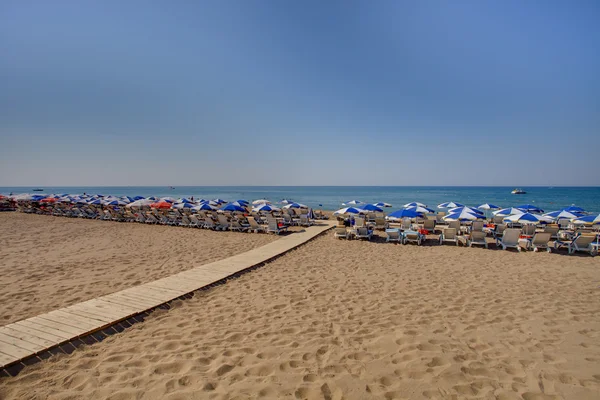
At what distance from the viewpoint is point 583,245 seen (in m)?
10.6

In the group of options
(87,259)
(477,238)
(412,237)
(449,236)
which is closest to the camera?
(87,259)

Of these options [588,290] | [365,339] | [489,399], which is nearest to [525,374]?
[489,399]

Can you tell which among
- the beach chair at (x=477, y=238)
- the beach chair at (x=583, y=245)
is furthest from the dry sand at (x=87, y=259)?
the beach chair at (x=583, y=245)

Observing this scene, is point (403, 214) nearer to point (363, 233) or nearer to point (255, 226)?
point (363, 233)

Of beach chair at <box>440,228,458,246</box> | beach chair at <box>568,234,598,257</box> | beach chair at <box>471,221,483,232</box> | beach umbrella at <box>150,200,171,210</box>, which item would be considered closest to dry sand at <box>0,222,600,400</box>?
beach chair at <box>568,234,598,257</box>

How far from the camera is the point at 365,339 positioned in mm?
4238

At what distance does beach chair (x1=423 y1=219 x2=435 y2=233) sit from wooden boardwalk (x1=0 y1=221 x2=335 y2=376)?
34.4 feet

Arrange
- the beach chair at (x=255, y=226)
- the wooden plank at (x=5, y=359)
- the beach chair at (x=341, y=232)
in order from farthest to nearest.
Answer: the beach chair at (x=255, y=226) → the beach chair at (x=341, y=232) → the wooden plank at (x=5, y=359)

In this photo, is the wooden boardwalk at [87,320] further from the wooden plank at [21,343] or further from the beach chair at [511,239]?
the beach chair at [511,239]

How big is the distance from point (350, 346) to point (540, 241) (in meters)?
10.7

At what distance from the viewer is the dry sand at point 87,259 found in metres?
5.79

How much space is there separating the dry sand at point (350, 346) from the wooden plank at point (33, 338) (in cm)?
37

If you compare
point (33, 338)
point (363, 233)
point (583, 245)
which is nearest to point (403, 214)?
point (363, 233)

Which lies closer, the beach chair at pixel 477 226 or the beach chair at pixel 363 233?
the beach chair at pixel 363 233
